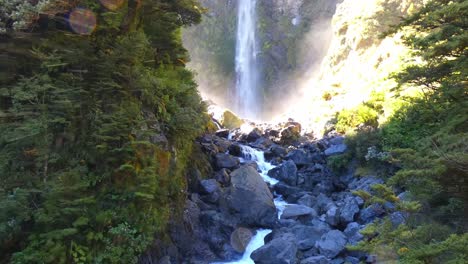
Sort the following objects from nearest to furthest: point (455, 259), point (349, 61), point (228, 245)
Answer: point (455, 259)
point (228, 245)
point (349, 61)

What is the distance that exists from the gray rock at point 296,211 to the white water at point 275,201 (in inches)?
11.0

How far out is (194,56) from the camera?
169 ft

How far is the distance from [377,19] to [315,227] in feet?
71.9

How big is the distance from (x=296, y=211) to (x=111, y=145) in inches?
258

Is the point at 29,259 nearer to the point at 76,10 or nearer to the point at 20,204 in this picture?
the point at 20,204

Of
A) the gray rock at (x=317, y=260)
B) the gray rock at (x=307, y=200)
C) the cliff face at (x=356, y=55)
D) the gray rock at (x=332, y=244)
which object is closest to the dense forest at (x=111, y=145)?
the gray rock at (x=317, y=260)

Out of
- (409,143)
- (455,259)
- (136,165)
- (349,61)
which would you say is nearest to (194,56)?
(349,61)

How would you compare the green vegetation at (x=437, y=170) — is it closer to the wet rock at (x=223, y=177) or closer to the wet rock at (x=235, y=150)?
the wet rock at (x=223, y=177)

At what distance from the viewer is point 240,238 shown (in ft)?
34.3

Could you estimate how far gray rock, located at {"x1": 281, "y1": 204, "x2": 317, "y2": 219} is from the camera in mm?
11906

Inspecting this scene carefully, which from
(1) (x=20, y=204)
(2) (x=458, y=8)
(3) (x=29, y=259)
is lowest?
(3) (x=29, y=259)

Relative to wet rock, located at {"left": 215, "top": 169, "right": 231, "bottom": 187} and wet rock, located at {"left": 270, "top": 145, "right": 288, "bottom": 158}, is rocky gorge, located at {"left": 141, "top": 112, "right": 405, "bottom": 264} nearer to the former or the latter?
wet rock, located at {"left": 215, "top": 169, "right": 231, "bottom": 187}

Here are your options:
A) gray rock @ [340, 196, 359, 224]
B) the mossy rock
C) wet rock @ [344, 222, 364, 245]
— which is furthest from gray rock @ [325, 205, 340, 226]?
the mossy rock

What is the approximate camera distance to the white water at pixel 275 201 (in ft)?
33.2
